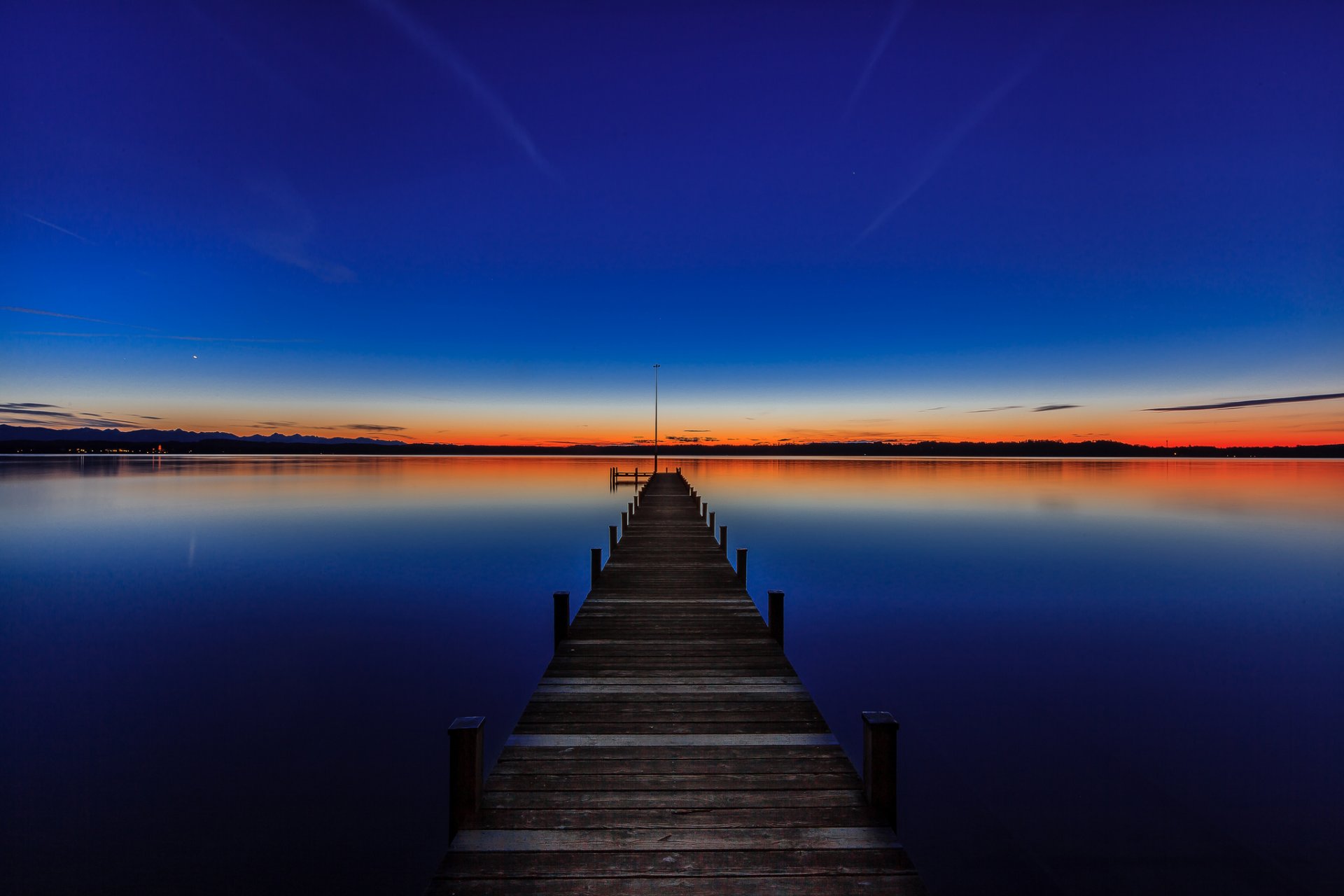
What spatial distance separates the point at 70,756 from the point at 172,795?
7.70 ft

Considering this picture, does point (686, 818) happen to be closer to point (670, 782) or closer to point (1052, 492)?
point (670, 782)

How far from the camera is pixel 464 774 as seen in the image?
4.23 m

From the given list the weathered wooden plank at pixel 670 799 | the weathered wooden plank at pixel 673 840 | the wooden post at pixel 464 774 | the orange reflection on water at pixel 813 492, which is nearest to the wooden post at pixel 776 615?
the weathered wooden plank at pixel 670 799

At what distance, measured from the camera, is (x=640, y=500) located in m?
29.5

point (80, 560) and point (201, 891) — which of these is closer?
point (201, 891)

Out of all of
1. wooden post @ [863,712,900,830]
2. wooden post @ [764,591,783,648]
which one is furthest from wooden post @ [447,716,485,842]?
wooden post @ [764,591,783,648]

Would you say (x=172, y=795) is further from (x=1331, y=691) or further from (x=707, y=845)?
(x=1331, y=691)

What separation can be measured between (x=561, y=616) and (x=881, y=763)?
520 cm

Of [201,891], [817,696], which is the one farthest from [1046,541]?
[201,891]

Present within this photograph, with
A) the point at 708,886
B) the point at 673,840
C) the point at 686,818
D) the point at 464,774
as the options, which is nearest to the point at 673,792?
the point at 686,818

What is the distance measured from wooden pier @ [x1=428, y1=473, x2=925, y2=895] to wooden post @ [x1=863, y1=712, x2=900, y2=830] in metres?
0.01

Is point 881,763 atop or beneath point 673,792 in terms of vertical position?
atop

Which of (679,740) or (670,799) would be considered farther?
(679,740)

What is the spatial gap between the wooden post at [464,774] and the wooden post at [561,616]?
415 centimetres
